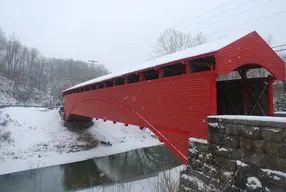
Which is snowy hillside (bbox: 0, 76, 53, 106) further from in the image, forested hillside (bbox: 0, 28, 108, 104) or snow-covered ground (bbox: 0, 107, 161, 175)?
snow-covered ground (bbox: 0, 107, 161, 175)

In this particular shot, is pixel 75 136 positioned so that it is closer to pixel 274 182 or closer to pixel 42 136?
pixel 42 136

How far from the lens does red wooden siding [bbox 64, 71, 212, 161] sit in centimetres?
493

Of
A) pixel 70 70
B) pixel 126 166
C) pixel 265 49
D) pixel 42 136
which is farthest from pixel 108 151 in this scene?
pixel 70 70

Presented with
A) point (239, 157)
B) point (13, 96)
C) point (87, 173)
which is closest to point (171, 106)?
point (239, 157)

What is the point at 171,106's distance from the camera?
595 centimetres

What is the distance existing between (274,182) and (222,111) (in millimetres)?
5179

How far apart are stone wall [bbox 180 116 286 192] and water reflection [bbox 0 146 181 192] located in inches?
174

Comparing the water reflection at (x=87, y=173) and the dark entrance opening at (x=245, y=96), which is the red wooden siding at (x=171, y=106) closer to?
the water reflection at (x=87, y=173)

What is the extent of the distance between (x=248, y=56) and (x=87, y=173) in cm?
1005

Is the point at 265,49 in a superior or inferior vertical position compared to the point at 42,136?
superior

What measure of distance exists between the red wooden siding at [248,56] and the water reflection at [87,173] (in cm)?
548

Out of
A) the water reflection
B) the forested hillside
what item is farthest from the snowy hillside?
the water reflection

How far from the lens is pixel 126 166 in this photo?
12477mm

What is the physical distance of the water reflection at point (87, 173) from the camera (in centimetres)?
995
